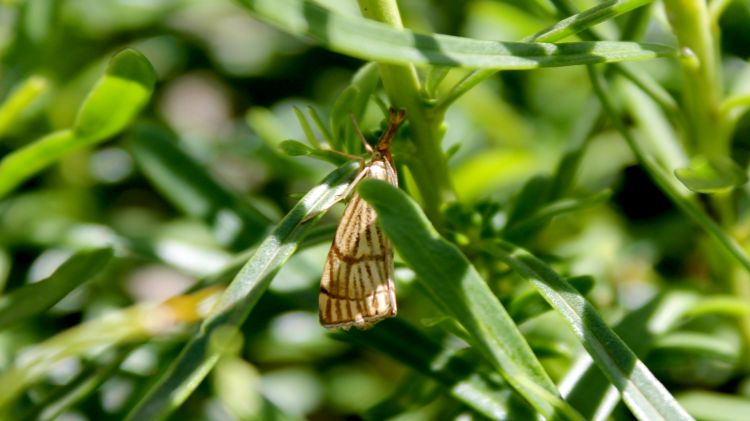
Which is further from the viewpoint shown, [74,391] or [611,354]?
[74,391]

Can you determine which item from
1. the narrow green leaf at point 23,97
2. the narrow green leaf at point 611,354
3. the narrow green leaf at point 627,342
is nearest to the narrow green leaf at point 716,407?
the narrow green leaf at point 627,342

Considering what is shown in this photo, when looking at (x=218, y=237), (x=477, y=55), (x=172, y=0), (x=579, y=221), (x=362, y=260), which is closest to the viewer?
(x=477, y=55)

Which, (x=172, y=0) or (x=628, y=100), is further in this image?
(x=172, y=0)

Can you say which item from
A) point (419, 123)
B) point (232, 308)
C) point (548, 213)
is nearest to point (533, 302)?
point (548, 213)

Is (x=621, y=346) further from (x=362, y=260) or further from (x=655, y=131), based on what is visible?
(x=655, y=131)

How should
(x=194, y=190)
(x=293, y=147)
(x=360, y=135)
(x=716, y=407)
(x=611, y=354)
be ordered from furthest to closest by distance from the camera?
(x=194, y=190) → (x=716, y=407) → (x=360, y=135) → (x=293, y=147) → (x=611, y=354)

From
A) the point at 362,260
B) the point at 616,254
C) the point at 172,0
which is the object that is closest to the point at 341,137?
the point at 362,260

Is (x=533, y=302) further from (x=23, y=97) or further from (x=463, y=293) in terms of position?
(x=23, y=97)

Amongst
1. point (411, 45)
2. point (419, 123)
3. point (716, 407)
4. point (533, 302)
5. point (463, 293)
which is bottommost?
point (716, 407)
